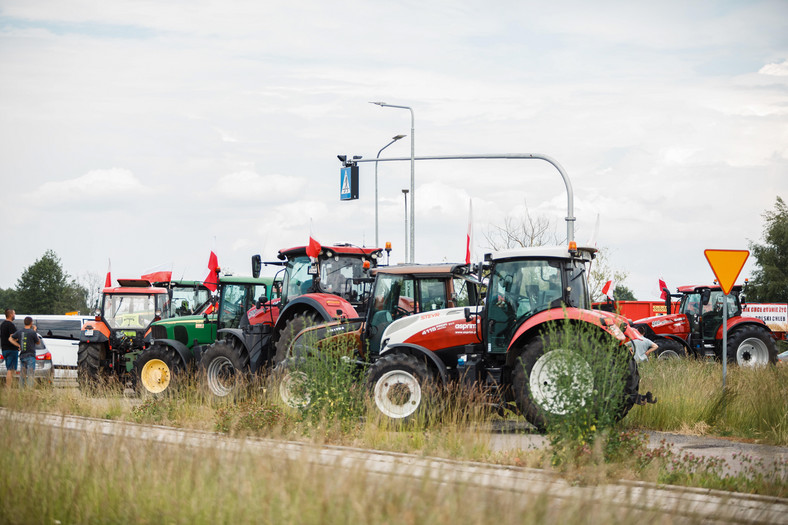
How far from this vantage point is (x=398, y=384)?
489 inches

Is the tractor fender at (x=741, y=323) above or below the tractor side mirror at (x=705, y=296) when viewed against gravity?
below

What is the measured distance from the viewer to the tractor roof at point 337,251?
16422mm

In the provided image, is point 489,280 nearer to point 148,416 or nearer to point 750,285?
point 148,416

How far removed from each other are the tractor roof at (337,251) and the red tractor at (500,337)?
3.73 m

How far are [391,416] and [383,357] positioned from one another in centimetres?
86

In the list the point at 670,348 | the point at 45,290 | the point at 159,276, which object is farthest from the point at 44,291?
the point at 670,348

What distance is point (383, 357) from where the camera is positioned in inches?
495

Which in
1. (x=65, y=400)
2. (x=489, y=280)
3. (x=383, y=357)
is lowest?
(x=65, y=400)

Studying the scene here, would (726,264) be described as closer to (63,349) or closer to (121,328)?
(121,328)

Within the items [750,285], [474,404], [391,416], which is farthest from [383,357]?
[750,285]

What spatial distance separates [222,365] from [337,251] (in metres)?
3.10

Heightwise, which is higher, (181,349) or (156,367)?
(181,349)

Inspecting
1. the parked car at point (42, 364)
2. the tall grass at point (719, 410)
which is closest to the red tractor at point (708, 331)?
the tall grass at point (719, 410)

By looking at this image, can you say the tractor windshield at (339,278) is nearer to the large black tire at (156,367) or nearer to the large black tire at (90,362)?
the large black tire at (156,367)
